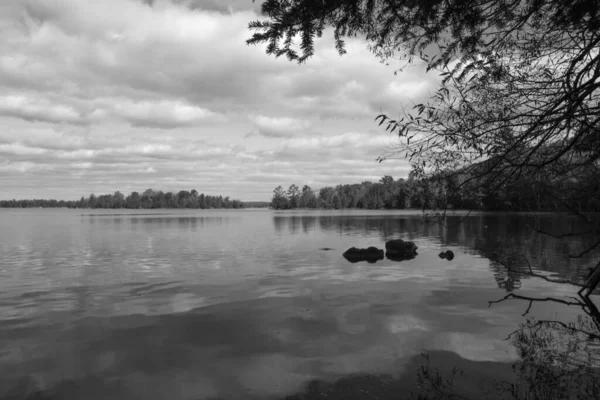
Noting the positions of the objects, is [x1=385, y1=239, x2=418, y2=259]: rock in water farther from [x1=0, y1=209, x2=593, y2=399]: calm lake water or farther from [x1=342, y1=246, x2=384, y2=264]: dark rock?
[x1=0, y1=209, x2=593, y2=399]: calm lake water

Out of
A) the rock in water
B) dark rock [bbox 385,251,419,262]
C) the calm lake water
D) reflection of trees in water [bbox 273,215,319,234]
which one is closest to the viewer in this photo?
the calm lake water

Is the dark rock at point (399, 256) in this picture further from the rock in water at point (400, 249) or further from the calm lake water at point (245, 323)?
the calm lake water at point (245, 323)

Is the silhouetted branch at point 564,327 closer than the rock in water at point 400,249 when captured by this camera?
Yes

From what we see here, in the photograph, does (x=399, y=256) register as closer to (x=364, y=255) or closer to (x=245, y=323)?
(x=364, y=255)

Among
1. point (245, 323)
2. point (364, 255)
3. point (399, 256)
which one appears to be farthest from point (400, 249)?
point (245, 323)

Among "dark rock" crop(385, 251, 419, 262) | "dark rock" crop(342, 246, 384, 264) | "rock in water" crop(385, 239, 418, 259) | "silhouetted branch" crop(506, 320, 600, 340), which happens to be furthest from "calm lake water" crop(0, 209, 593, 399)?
"rock in water" crop(385, 239, 418, 259)

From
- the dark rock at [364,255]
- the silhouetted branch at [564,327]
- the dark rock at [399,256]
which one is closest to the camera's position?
the silhouetted branch at [564,327]

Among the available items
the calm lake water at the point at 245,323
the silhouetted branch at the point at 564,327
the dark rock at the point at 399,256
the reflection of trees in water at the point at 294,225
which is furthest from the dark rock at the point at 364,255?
the reflection of trees in water at the point at 294,225

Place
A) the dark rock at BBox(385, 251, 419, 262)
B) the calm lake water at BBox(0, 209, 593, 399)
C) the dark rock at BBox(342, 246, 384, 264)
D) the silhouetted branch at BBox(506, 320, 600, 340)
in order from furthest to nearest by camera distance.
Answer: the dark rock at BBox(385, 251, 419, 262) → the dark rock at BBox(342, 246, 384, 264) → the silhouetted branch at BBox(506, 320, 600, 340) → the calm lake water at BBox(0, 209, 593, 399)

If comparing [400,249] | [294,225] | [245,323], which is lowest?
[245,323]

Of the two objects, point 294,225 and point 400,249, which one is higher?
point 400,249

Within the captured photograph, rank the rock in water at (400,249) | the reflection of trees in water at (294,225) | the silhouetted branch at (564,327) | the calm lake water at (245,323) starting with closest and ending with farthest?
the calm lake water at (245,323)
the silhouetted branch at (564,327)
the rock in water at (400,249)
the reflection of trees in water at (294,225)

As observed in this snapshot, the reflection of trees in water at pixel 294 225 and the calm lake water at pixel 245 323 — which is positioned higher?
the reflection of trees in water at pixel 294 225

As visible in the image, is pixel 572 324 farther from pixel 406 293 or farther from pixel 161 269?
pixel 161 269
